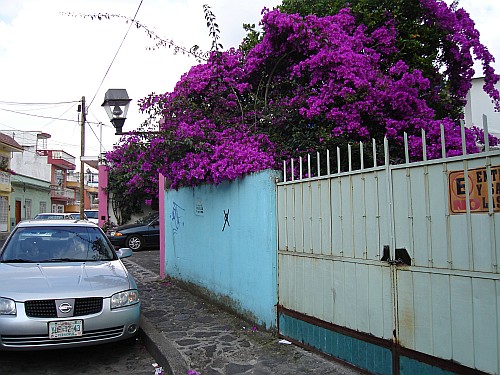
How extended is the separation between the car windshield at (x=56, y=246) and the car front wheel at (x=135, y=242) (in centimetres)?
1056

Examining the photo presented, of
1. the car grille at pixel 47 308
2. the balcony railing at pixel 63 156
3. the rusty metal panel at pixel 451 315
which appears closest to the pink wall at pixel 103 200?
the car grille at pixel 47 308

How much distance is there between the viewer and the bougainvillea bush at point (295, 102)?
6.36 m

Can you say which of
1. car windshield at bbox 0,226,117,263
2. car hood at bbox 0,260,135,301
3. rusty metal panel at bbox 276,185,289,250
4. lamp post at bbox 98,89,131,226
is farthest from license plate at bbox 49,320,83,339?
lamp post at bbox 98,89,131,226

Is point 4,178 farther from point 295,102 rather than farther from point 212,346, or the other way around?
point 212,346

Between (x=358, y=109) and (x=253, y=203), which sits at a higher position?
(x=358, y=109)

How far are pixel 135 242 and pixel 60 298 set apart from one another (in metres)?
12.6

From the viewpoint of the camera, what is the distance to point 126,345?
5.86 m

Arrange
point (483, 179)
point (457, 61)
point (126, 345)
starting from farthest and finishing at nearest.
Result: point (457, 61)
point (126, 345)
point (483, 179)

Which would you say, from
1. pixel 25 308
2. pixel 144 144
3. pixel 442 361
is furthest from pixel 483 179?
pixel 144 144

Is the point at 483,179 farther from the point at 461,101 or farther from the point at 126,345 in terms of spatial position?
the point at 461,101

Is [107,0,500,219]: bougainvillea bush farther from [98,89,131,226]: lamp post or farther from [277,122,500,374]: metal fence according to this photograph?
[277,122,500,374]: metal fence

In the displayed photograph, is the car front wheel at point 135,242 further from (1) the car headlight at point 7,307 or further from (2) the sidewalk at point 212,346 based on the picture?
(1) the car headlight at point 7,307

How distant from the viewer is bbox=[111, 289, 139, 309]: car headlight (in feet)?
16.6

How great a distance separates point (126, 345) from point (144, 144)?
2.87 m
